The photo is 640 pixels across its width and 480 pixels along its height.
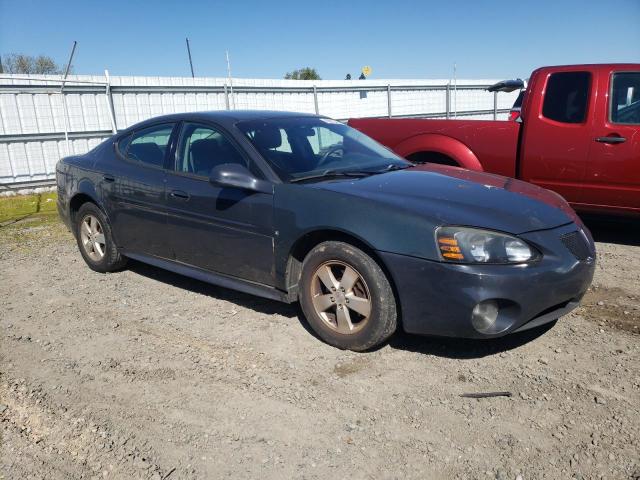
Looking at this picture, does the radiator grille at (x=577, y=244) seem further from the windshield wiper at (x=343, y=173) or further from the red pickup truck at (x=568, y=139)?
the red pickup truck at (x=568, y=139)

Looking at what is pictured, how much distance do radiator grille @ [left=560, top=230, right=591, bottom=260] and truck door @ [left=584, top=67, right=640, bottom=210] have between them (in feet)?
8.02

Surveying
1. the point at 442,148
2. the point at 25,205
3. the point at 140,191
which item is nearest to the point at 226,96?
the point at 25,205

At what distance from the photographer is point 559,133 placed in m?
5.84

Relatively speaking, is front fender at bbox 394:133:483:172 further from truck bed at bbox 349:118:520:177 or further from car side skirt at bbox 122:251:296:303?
car side skirt at bbox 122:251:296:303

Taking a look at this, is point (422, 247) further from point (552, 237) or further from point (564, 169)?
point (564, 169)

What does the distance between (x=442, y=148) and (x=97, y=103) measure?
335 inches

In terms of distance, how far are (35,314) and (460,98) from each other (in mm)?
17467

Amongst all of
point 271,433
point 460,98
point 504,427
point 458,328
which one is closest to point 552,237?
point 458,328

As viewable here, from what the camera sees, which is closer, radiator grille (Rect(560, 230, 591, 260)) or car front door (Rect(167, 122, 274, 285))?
radiator grille (Rect(560, 230, 591, 260))

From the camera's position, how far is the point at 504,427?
2.74m

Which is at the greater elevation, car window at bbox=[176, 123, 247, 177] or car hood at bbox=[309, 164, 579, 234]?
car window at bbox=[176, 123, 247, 177]

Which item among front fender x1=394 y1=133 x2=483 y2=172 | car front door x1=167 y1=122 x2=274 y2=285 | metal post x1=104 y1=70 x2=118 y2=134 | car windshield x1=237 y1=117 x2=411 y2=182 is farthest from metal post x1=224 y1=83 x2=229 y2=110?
car front door x1=167 y1=122 x2=274 y2=285

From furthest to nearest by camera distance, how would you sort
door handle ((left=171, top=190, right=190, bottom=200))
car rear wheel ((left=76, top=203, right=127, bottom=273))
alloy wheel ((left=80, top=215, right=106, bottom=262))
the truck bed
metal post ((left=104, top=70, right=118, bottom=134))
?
1. metal post ((left=104, top=70, right=118, bottom=134))
2. the truck bed
3. alloy wheel ((left=80, top=215, right=106, bottom=262))
4. car rear wheel ((left=76, top=203, right=127, bottom=273))
5. door handle ((left=171, top=190, right=190, bottom=200))

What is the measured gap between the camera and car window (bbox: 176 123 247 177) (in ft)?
13.7
